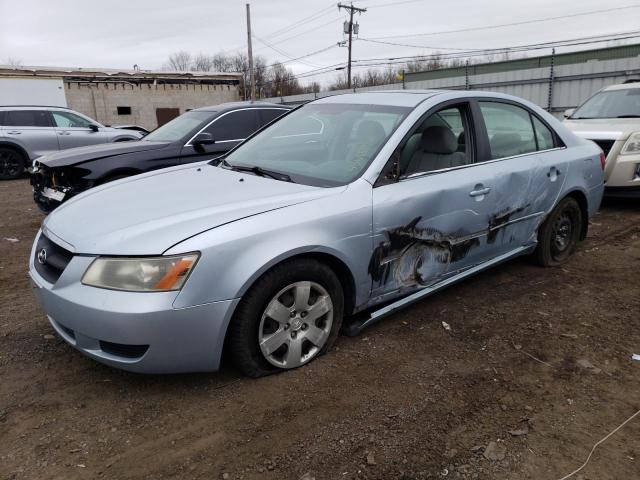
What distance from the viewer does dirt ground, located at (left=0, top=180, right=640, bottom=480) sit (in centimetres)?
220

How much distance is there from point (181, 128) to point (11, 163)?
761cm

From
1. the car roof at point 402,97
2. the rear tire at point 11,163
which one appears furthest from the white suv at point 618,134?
the rear tire at point 11,163

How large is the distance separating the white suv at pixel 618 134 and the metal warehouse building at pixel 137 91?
86.1ft

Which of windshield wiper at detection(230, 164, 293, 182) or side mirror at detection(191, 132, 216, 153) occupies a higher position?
→ side mirror at detection(191, 132, 216, 153)

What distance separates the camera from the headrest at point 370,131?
130 inches

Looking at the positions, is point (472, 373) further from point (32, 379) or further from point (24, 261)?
point (24, 261)

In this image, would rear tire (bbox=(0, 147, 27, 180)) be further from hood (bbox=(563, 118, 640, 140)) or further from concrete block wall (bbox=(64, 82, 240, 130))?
concrete block wall (bbox=(64, 82, 240, 130))

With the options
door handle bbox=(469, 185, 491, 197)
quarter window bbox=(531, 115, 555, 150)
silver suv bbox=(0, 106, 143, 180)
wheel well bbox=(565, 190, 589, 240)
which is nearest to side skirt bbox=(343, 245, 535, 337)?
door handle bbox=(469, 185, 491, 197)

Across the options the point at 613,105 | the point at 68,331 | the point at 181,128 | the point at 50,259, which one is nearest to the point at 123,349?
the point at 68,331

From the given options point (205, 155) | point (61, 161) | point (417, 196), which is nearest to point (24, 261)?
point (61, 161)

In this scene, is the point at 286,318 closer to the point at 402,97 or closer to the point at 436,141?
the point at 436,141

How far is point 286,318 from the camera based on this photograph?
8.97 feet

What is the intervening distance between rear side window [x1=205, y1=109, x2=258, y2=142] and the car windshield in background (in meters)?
2.69

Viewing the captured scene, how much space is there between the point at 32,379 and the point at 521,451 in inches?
106
